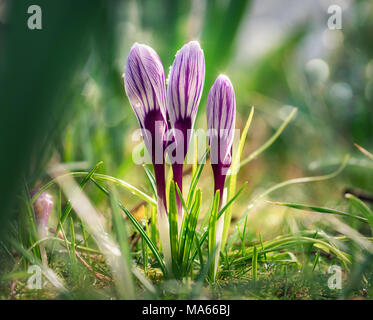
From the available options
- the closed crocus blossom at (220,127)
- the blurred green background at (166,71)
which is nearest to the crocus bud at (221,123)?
the closed crocus blossom at (220,127)

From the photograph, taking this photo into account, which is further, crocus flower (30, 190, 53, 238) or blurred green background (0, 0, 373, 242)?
crocus flower (30, 190, 53, 238)

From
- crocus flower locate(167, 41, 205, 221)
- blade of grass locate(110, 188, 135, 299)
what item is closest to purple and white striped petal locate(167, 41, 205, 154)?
crocus flower locate(167, 41, 205, 221)

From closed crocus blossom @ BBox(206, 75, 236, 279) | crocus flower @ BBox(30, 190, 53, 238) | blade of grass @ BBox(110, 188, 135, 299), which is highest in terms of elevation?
closed crocus blossom @ BBox(206, 75, 236, 279)

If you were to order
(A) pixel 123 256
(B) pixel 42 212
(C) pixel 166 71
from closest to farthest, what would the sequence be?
(A) pixel 123 256
(B) pixel 42 212
(C) pixel 166 71

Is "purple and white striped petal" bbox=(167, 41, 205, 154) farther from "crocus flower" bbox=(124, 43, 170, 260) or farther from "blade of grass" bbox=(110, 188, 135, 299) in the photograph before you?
"blade of grass" bbox=(110, 188, 135, 299)

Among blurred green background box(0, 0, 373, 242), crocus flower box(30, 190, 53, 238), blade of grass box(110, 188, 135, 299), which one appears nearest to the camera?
blurred green background box(0, 0, 373, 242)

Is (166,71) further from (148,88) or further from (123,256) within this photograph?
(123,256)

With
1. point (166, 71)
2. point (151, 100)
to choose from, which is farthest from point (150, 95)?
point (166, 71)
